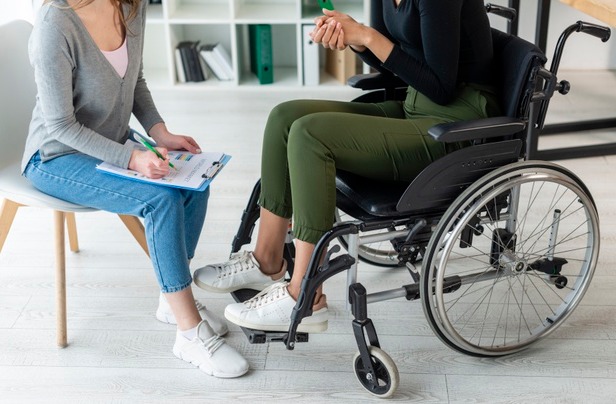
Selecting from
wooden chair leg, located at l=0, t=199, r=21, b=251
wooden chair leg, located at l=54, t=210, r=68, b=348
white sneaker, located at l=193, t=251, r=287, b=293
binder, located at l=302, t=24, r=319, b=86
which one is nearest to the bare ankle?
white sneaker, located at l=193, t=251, r=287, b=293

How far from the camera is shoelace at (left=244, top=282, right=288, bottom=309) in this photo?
5.94 ft

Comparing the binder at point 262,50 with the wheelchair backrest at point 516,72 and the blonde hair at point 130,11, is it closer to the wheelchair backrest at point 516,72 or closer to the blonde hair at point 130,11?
the blonde hair at point 130,11

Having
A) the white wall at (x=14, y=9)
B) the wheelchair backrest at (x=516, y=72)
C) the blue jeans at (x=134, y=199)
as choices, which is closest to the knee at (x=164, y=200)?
the blue jeans at (x=134, y=199)

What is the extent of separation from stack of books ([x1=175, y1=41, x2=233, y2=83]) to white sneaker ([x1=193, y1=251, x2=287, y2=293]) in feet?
6.97

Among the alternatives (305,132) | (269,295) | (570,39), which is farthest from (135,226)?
(570,39)

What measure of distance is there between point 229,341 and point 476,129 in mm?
809

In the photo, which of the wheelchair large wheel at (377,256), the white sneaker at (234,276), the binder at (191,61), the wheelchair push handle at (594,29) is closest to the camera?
the wheelchair push handle at (594,29)

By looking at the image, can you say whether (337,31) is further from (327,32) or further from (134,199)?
(134,199)

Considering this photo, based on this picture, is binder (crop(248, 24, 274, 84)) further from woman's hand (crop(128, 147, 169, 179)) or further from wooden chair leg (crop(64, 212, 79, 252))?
woman's hand (crop(128, 147, 169, 179))

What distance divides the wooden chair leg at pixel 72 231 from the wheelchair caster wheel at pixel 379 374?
101 cm

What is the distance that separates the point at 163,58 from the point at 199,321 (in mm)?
2589

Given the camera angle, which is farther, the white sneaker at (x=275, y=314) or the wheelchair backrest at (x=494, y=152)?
the white sneaker at (x=275, y=314)

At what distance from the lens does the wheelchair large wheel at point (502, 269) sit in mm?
1669

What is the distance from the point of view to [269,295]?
71.7 inches
